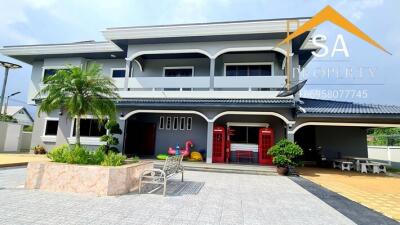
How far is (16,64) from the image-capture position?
1923 cm

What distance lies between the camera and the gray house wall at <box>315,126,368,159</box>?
16.0 meters

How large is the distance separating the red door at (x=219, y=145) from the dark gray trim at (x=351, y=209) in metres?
6.42

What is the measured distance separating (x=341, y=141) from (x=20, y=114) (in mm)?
61482

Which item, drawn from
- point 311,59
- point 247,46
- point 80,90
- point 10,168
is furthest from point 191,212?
point 311,59

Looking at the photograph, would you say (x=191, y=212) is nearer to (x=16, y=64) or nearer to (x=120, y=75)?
(x=120, y=75)

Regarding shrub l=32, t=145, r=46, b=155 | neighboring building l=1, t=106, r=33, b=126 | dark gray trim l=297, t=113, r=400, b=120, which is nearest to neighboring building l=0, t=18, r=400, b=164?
dark gray trim l=297, t=113, r=400, b=120

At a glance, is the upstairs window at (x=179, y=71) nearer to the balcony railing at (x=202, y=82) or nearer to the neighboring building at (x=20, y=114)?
the balcony railing at (x=202, y=82)

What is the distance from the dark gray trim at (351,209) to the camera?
5.09 metres

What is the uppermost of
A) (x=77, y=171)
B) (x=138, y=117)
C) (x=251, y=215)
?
(x=138, y=117)

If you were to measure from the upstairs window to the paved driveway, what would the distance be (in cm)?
1075

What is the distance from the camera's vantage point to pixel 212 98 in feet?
44.9

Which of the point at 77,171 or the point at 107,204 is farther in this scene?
the point at 77,171

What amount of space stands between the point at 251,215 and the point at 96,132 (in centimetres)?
1354

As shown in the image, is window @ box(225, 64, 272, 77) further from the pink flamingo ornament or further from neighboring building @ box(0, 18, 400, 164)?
the pink flamingo ornament
